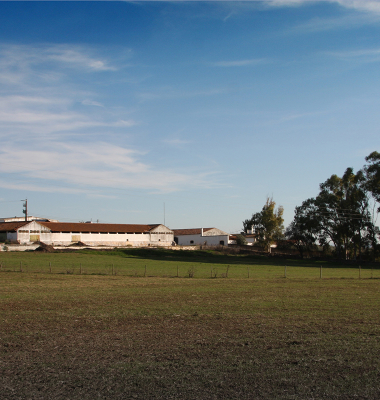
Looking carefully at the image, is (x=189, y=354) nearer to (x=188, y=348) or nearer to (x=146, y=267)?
(x=188, y=348)

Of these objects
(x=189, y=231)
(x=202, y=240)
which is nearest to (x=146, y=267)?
(x=202, y=240)

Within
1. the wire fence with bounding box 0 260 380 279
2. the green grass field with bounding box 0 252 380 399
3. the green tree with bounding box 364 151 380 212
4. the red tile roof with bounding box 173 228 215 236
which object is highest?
the green tree with bounding box 364 151 380 212

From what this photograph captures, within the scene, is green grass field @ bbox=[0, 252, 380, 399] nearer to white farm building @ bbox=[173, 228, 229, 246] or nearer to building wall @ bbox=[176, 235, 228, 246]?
building wall @ bbox=[176, 235, 228, 246]

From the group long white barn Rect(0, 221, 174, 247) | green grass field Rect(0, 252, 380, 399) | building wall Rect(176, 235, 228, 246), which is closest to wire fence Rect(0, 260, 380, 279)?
green grass field Rect(0, 252, 380, 399)

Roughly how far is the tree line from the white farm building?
21387 millimetres

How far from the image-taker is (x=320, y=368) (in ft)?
34.5

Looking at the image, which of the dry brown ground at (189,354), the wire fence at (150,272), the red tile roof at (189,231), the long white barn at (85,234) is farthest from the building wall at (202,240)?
the dry brown ground at (189,354)

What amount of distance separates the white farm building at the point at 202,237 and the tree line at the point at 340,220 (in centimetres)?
2139

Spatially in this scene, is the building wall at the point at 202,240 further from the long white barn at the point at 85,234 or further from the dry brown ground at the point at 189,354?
the dry brown ground at the point at 189,354

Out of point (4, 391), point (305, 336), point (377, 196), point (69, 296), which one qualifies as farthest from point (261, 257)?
point (4, 391)

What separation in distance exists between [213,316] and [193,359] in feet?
22.3

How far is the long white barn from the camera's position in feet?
287

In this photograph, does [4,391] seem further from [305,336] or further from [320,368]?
[305,336]

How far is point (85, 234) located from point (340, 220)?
5716cm
